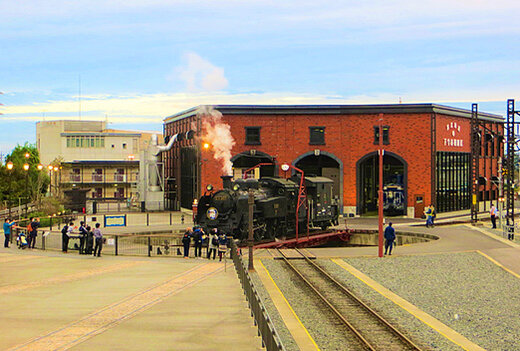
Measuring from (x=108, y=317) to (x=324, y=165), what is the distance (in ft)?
145

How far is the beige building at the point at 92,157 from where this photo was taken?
85.9 metres

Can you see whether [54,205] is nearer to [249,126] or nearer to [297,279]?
[249,126]

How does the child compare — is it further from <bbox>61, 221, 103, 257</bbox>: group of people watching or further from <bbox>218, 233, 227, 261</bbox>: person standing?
<bbox>218, 233, 227, 261</bbox>: person standing

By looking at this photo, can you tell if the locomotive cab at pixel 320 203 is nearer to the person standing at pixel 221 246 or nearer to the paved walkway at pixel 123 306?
the person standing at pixel 221 246

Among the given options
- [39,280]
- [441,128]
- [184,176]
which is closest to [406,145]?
[441,128]

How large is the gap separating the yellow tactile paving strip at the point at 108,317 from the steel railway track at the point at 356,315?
4389 mm

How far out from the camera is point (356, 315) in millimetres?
17938

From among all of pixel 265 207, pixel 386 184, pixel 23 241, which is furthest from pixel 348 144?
pixel 23 241

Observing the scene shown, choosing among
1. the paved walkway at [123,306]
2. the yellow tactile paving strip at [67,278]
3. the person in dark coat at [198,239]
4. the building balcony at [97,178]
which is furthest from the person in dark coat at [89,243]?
the building balcony at [97,178]

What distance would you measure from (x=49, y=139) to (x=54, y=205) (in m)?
45.9

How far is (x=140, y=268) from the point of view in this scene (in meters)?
25.1

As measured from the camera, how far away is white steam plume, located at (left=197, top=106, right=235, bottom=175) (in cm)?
5353

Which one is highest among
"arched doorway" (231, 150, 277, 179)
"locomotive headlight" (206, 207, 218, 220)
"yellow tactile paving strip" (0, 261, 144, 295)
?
"arched doorway" (231, 150, 277, 179)

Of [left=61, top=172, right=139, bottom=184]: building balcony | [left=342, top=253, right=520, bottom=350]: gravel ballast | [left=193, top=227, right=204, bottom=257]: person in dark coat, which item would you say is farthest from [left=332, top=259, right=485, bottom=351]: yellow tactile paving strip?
[left=61, top=172, right=139, bottom=184]: building balcony
